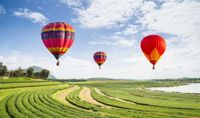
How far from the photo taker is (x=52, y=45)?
4278 cm

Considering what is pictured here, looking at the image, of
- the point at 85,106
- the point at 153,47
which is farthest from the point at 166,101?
the point at 85,106

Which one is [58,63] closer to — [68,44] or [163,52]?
[68,44]

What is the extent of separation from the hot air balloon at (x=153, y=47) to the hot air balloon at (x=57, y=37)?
41.6 feet

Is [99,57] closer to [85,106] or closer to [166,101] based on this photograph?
[166,101]

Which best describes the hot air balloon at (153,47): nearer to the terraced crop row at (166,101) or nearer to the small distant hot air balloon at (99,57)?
the terraced crop row at (166,101)

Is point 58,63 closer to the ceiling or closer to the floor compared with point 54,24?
closer to the floor

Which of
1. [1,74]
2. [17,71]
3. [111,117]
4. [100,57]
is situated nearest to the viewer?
[111,117]

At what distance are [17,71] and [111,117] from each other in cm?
11904

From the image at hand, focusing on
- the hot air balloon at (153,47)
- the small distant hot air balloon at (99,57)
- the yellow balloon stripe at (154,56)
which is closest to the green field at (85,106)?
the yellow balloon stripe at (154,56)

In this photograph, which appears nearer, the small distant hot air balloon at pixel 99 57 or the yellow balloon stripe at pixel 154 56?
the yellow balloon stripe at pixel 154 56

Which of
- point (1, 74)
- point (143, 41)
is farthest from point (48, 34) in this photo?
point (1, 74)

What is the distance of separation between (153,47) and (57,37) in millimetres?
15765

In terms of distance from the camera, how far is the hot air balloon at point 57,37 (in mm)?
42031

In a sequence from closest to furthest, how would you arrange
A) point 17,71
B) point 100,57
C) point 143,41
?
point 143,41 → point 100,57 → point 17,71
